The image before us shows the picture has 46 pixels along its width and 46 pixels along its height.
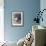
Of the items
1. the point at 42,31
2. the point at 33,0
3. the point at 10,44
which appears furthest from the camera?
the point at 33,0

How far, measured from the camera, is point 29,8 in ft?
18.2

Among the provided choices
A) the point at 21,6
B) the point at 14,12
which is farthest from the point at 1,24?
the point at 21,6

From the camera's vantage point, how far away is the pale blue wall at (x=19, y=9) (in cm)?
555

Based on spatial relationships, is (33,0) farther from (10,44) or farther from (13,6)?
(10,44)

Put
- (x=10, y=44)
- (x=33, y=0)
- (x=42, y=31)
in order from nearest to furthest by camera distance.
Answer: (x=42, y=31) → (x=10, y=44) → (x=33, y=0)

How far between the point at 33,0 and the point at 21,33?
1.42 metres

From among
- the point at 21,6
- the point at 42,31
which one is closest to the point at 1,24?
the point at 21,6

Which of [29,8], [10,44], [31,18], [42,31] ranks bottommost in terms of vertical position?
[10,44]

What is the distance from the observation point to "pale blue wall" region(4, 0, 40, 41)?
5.55 meters

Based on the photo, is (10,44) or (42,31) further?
(10,44)

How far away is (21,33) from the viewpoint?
560cm

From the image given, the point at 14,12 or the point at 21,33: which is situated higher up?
the point at 14,12

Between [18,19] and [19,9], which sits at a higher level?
[19,9]

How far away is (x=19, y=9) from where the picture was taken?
5.57 metres
